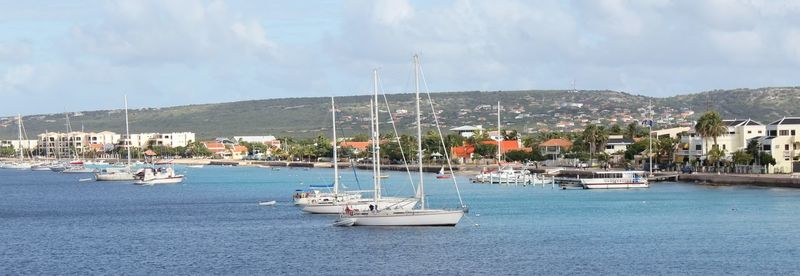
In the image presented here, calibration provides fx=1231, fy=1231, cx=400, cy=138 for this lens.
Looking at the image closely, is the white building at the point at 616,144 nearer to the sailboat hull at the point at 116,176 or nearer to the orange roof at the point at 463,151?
the orange roof at the point at 463,151

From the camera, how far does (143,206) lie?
309 ft

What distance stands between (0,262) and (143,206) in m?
39.2

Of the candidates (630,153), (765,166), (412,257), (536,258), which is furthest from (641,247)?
(630,153)

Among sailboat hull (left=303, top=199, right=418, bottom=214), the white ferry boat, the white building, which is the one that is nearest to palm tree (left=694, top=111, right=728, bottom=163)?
the white ferry boat

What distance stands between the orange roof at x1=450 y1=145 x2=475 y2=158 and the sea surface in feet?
287

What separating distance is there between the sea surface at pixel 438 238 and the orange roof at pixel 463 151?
87412 millimetres

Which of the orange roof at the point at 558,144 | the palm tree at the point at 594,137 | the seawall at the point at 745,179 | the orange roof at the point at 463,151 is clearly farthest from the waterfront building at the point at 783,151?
the orange roof at the point at 463,151

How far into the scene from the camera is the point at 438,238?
60.5m

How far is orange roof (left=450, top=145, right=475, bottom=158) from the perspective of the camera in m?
187

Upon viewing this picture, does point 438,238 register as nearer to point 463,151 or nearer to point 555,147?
point 555,147

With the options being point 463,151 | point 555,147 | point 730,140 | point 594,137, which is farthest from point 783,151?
point 463,151

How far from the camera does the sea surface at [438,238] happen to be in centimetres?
5150

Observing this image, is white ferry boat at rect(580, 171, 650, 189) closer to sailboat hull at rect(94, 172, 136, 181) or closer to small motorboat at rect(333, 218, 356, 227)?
small motorboat at rect(333, 218, 356, 227)

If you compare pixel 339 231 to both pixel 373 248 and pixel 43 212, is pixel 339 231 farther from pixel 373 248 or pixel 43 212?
pixel 43 212
